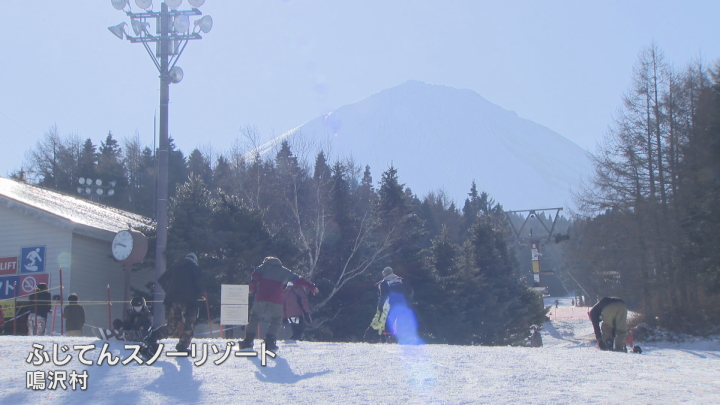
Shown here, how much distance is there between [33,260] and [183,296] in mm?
14692

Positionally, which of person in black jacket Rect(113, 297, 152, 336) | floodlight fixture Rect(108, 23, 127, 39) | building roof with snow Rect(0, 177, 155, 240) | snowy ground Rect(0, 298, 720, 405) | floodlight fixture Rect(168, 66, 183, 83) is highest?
floodlight fixture Rect(108, 23, 127, 39)

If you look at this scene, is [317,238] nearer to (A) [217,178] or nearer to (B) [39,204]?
(B) [39,204]

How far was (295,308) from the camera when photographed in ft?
40.7

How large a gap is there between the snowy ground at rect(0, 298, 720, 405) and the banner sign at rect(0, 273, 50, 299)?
1183 cm

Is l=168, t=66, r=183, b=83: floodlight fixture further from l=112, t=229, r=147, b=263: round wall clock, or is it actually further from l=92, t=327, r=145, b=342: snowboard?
l=92, t=327, r=145, b=342: snowboard

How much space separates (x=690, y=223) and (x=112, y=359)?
28.6 metres

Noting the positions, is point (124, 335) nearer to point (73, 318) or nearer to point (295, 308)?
point (295, 308)

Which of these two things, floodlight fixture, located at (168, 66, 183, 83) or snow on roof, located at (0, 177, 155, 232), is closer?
floodlight fixture, located at (168, 66, 183, 83)

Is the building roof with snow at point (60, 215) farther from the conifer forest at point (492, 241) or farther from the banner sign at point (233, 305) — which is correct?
the banner sign at point (233, 305)

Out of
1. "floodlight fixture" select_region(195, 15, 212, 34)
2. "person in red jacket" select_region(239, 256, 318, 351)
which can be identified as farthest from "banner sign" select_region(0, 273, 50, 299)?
"person in red jacket" select_region(239, 256, 318, 351)

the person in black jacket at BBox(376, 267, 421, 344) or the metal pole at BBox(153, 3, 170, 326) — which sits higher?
the metal pole at BBox(153, 3, 170, 326)

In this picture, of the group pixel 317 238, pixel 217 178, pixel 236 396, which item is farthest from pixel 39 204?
pixel 217 178

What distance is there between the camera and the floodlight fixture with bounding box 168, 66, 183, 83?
47.6 feet

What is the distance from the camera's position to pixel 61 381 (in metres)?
6.87
